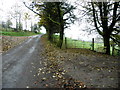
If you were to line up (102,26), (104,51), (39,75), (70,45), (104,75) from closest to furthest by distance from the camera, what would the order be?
(104,75) → (39,75) → (102,26) → (104,51) → (70,45)

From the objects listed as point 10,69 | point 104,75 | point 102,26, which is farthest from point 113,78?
point 102,26

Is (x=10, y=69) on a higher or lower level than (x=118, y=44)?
lower

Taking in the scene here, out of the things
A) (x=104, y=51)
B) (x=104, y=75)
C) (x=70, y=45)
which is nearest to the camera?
(x=104, y=75)

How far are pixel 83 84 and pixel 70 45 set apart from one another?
11596 mm

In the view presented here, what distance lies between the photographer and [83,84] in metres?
4.43

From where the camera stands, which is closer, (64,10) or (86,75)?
(86,75)

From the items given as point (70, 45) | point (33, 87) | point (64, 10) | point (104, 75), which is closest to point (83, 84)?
point (104, 75)

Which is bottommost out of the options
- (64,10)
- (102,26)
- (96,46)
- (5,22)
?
(96,46)

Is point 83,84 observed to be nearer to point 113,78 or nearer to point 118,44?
point 113,78

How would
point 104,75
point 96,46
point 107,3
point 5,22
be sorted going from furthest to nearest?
point 5,22 < point 96,46 < point 107,3 < point 104,75

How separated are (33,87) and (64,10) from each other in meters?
14.6

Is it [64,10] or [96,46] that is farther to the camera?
[64,10]

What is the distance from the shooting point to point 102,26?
11406 mm

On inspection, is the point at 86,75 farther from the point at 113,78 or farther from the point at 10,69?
the point at 10,69
